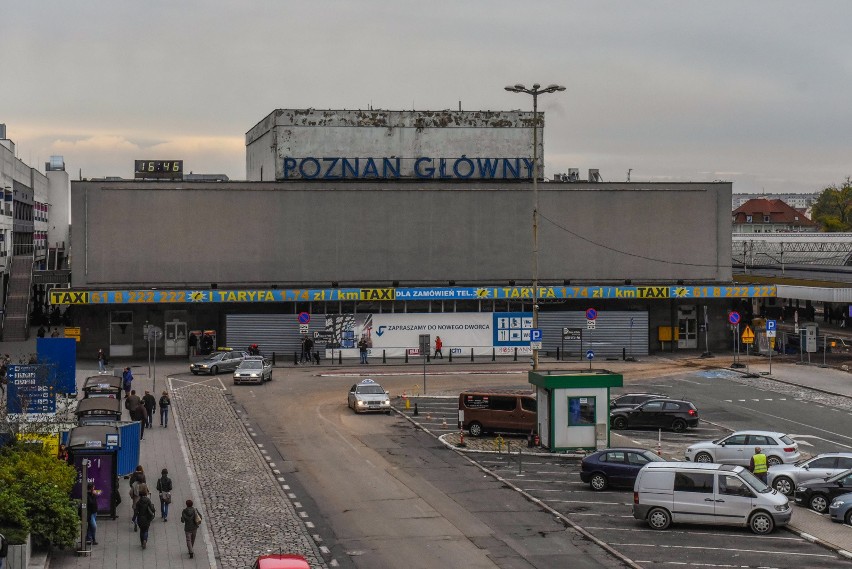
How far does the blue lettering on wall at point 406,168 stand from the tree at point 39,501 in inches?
2080

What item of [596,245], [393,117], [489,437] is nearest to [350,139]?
[393,117]

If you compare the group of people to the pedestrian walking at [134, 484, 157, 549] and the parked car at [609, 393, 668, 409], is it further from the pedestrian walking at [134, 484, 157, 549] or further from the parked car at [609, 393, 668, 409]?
the parked car at [609, 393, 668, 409]

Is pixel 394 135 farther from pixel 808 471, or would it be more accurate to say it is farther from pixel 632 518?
pixel 632 518

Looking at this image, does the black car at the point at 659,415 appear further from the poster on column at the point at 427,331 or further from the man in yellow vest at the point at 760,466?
the poster on column at the point at 427,331

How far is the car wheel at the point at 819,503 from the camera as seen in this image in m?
33.2

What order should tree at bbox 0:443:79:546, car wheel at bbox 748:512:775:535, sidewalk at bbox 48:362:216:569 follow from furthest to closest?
car wheel at bbox 748:512:775:535 < sidewalk at bbox 48:362:216:569 < tree at bbox 0:443:79:546

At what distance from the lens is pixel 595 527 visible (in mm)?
30812

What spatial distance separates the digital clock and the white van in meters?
54.5

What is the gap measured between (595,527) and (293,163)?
53505 mm

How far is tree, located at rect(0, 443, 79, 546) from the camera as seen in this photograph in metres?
25.6

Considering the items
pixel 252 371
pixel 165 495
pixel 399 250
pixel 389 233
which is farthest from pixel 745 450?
pixel 389 233

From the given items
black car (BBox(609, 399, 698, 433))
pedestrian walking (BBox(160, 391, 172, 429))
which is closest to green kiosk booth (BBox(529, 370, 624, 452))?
black car (BBox(609, 399, 698, 433))

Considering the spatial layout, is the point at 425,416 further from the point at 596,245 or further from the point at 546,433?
the point at 596,245

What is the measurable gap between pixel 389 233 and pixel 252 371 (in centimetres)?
2030
